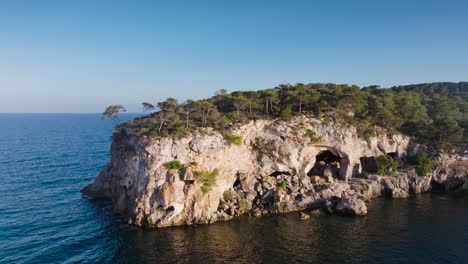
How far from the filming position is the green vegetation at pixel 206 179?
131ft

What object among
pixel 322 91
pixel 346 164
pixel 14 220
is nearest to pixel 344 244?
pixel 346 164

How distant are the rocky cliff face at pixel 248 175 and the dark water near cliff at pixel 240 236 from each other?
103 inches

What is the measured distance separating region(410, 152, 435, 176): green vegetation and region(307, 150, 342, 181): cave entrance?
48.5 feet

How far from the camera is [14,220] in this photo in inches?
1550

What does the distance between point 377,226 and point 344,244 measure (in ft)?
26.6

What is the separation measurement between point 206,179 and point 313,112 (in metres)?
26.8

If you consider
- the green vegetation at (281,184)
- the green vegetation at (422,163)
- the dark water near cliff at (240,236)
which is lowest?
the dark water near cliff at (240,236)

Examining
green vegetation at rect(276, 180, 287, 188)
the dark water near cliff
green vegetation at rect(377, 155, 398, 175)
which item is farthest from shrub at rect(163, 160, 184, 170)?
green vegetation at rect(377, 155, 398, 175)

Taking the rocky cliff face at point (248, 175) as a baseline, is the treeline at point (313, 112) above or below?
above

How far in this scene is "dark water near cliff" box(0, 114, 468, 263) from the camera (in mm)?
30422

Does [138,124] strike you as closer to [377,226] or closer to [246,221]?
[246,221]

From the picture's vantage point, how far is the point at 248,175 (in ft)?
151

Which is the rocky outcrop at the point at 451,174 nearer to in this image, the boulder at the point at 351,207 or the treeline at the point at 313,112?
the treeline at the point at 313,112

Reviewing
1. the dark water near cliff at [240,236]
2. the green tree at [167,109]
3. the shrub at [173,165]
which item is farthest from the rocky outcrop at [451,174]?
the green tree at [167,109]
